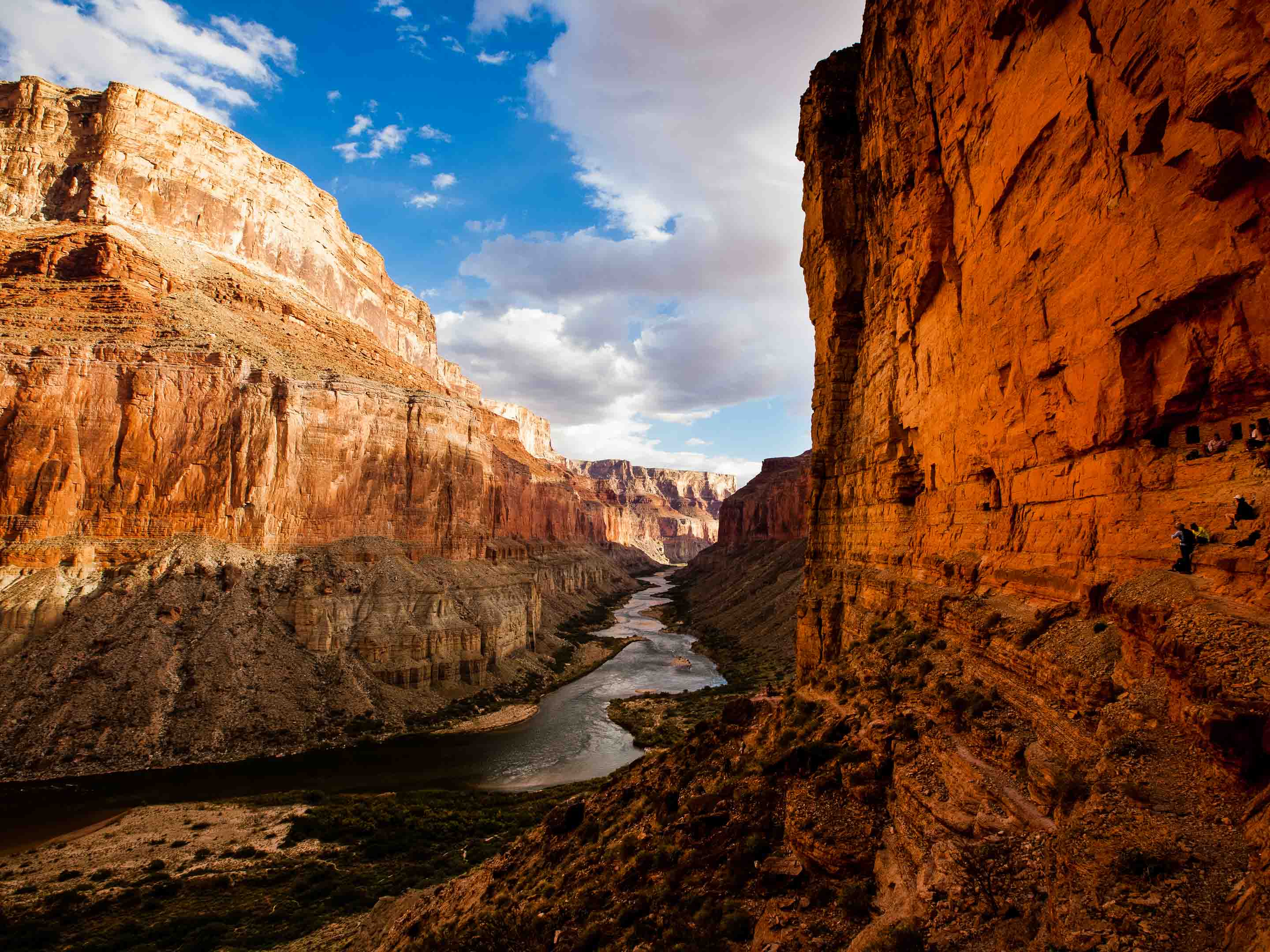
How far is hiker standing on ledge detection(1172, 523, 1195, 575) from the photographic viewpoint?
692 centimetres

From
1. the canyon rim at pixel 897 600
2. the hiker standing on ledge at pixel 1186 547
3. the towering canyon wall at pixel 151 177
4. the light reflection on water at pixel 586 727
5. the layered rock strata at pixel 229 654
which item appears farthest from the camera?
the towering canyon wall at pixel 151 177

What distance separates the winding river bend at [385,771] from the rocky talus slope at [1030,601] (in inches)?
708

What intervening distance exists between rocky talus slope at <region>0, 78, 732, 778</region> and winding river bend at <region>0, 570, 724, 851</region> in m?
2.06

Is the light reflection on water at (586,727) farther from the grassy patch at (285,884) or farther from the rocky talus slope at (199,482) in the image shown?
the rocky talus slope at (199,482)

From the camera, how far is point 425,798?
3003 cm

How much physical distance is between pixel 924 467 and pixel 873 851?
1037 centimetres

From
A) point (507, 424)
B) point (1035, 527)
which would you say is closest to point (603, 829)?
point (1035, 527)

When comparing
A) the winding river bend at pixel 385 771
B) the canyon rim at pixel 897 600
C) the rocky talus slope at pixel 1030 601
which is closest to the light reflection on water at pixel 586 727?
the winding river bend at pixel 385 771

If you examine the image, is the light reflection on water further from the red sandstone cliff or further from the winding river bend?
the red sandstone cliff

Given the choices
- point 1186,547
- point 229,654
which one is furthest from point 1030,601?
point 229,654

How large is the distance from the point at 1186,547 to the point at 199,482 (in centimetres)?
5538

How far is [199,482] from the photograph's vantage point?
4403 cm

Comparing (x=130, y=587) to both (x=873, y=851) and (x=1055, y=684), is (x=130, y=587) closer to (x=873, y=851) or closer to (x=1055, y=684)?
(x=873, y=851)

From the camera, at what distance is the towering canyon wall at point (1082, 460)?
559 centimetres
